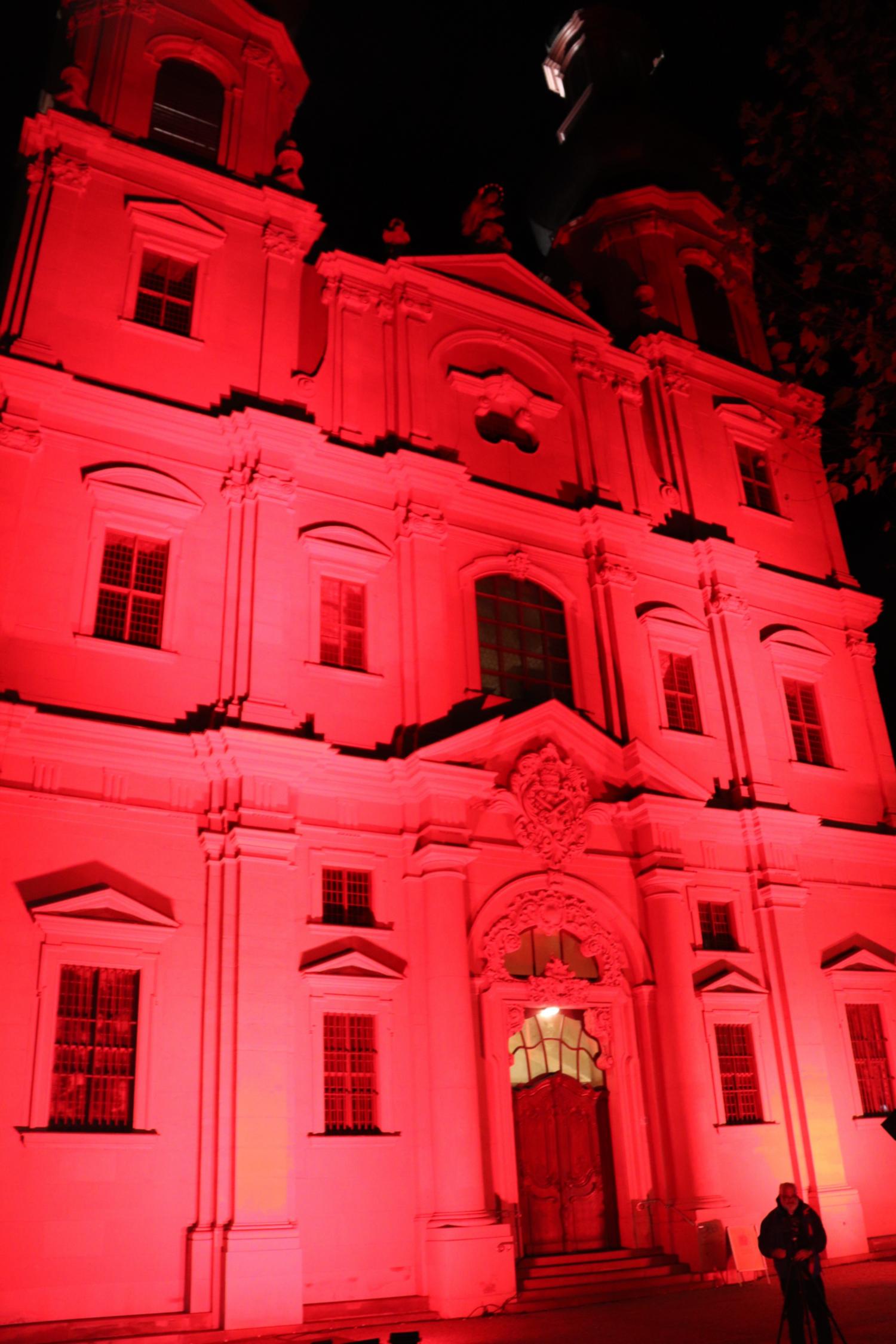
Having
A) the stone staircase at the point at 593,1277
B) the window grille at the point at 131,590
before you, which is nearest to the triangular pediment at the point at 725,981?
the stone staircase at the point at 593,1277

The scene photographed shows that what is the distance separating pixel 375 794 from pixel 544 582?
5.67 meters

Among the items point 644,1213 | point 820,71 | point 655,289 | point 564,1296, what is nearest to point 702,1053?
point 644,1213

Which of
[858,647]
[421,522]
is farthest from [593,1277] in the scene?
[858,647]

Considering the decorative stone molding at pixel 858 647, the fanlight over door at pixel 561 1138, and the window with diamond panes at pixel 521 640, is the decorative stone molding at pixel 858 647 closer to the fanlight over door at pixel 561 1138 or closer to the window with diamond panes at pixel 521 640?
the window with diamond panes at pixel 521 640

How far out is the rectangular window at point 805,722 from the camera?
22.7 m

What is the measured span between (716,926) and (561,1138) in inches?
182

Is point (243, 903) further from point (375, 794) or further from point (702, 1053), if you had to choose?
point (702, 1053)

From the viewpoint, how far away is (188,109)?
71.5 feet

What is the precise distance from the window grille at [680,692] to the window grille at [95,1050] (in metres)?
10.8

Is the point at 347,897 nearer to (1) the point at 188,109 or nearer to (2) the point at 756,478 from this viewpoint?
(2) the point at 756,478

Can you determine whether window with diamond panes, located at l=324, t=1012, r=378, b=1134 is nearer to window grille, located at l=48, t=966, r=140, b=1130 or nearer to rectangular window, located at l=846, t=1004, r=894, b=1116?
window grille, located at l=48, t=966, r=140, b=1130

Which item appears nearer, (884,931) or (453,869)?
(453,869)

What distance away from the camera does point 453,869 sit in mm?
17047

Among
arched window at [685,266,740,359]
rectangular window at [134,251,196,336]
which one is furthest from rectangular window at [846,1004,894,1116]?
rectangular window at [134,251,196,336]
